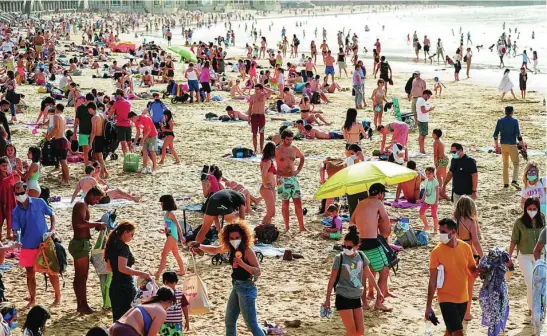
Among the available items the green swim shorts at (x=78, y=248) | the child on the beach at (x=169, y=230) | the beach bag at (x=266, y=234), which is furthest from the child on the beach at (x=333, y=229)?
the green swim shorts at (x=78, y=248)

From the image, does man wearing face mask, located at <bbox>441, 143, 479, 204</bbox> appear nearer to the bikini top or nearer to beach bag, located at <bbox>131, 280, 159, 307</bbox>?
beach bag, located at <bbox>131, 280, 159, 307</bbox>

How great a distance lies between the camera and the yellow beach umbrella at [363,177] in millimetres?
8812

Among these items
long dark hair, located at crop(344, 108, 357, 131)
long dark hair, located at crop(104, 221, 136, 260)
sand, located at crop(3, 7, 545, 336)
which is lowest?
sand, located at crop(3, 7, 545, 336)

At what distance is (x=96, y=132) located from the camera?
13.1 metres

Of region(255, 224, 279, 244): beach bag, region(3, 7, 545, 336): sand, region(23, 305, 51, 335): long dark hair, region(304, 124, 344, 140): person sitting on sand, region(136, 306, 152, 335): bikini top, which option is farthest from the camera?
region(304, 124, 344, 140): person sitting on sand

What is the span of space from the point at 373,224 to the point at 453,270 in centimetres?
126

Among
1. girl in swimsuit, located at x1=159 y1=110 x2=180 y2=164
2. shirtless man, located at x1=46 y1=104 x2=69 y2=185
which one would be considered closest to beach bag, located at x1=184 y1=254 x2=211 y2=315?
shirtless man, located at x1=46 y1=104 x2=69 y2=185

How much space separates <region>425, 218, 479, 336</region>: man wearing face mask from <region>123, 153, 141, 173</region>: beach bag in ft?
26.9

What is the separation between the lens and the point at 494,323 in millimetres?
6676

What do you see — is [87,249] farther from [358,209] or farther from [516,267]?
[516,267]

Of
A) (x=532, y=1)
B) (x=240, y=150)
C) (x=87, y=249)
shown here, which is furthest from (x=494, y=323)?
(x=532, y=1)

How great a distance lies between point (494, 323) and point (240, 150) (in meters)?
8.89

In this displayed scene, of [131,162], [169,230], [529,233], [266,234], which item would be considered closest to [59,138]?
[131,162]

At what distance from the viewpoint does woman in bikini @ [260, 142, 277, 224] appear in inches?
398
